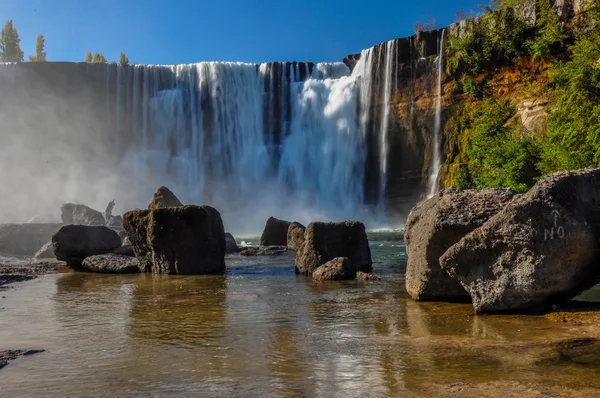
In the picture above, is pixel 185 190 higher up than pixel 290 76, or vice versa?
pixel 290 76

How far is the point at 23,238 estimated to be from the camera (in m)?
22.1

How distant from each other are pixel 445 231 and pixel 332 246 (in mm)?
4747

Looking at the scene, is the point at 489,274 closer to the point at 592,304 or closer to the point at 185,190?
the point at 592,304

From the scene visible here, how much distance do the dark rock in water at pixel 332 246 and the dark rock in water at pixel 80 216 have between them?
1821 centimetres

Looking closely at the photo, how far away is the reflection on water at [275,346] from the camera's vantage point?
11.8ft

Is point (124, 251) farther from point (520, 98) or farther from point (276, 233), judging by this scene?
point (520, 98)

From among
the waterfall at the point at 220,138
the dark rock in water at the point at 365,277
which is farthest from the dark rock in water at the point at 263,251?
the waterfall at the point at 220,138

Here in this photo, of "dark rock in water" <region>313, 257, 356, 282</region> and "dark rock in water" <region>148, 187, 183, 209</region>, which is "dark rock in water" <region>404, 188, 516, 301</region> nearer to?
"dark rock in water" <region>313, 257, 356, 282</region>

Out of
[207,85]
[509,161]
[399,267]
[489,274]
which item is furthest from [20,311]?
[207,85]

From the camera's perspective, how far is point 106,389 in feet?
11.6

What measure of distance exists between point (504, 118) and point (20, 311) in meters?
26.5

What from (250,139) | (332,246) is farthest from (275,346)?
(250,139)

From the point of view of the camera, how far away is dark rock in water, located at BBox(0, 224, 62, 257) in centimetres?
2103

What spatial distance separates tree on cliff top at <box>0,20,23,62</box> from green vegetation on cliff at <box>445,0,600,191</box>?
87691mm
